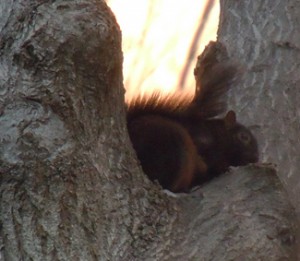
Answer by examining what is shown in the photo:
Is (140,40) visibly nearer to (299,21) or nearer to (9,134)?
(299,21)

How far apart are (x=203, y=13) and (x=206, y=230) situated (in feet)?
12.1

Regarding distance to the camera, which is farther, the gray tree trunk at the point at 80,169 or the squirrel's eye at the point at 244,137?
the squirrel's eye at the point at 244,137

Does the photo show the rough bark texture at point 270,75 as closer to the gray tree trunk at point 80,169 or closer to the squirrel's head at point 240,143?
the squirrel's head at point 240,143

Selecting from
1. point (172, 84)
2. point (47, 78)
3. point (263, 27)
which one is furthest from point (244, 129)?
point (172, 84)

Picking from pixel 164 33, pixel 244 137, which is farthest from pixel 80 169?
pixel 164 33

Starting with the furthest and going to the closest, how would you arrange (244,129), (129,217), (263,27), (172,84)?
(172,84)
(263,27)
(244,129)
(129,217)

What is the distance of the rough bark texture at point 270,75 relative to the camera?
2596 millimetres

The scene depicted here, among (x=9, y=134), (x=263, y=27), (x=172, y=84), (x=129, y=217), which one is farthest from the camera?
(x=172, y=84)

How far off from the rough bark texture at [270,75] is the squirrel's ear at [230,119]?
6 centimetres

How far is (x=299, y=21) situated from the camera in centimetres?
280

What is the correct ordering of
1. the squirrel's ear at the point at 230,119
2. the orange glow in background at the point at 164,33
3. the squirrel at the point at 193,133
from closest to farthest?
the squirrel at the point at 193,133 < the squirrel's ear at the point at 230,119 < the orange glow in background at the point at 164,33

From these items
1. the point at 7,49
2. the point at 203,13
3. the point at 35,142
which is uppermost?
the point at 7,49

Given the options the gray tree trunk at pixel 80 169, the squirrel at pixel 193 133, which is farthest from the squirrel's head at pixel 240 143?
the gray tree trunk at pixel 80 169

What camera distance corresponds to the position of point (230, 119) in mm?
2566
